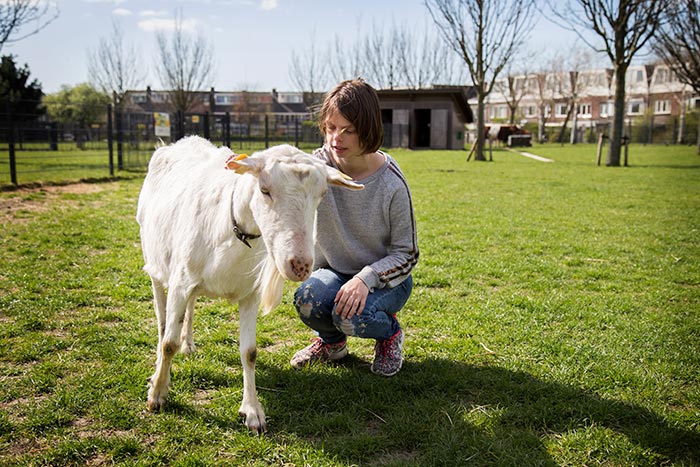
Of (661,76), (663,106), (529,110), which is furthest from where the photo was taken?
(529,110)

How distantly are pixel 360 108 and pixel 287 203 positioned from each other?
85 centimetres

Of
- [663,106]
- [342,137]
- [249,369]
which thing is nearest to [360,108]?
[342,137]

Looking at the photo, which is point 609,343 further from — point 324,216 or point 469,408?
point 324,216

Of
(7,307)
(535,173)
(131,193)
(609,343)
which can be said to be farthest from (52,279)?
(535,173)

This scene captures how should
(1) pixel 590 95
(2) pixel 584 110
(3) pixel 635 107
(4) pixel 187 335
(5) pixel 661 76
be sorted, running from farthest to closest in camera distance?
(2) pixel 584 110 → (1) pixel 590 95 → (3) pixel 635 107 → (5) pixel 661 76 → (4) pixel 187 335

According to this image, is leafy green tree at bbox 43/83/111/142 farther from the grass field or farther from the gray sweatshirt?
the gray sweatshirt

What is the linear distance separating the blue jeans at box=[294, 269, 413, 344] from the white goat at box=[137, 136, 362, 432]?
365mm

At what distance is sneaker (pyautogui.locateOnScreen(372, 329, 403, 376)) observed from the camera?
10.5 ft

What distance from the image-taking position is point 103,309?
4211mm

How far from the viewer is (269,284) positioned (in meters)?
2.60

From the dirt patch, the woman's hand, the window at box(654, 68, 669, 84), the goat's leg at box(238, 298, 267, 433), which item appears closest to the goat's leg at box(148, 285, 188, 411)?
the goat's leg at box(238, 298, 267, 433)

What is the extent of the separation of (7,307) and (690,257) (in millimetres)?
6826

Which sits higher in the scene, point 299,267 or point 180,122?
point 180,122

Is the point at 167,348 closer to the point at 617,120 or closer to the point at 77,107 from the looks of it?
the point at 617,120
